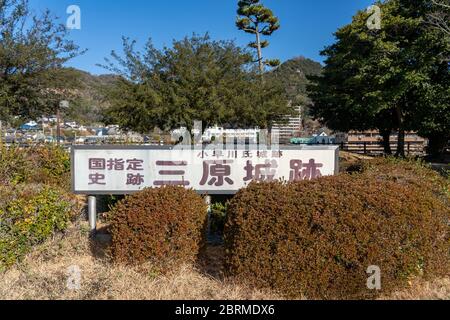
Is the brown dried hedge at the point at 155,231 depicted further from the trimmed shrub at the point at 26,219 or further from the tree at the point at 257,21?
the tree at the point at 257,21

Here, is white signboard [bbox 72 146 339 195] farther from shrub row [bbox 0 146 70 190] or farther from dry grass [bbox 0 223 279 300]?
shrub row [bbox 0 146 70 190]

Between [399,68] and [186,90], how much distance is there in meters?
9.90

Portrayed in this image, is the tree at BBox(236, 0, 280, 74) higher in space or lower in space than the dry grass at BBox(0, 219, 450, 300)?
higher

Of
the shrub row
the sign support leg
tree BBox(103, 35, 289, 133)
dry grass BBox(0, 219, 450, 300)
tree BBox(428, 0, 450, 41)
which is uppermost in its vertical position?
tree BBox(428, 0, 450, 41)

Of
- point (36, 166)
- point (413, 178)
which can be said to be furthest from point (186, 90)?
point (413, 178)

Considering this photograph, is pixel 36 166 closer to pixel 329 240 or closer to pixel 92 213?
pixel 92 213

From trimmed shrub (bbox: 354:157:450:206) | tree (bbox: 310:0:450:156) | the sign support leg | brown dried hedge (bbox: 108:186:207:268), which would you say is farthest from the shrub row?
tree (bbox: 310:0:450:156)

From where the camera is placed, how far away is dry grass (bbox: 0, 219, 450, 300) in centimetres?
332

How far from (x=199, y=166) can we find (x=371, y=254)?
2401 mm

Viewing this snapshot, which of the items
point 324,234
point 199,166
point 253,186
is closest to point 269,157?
point 199,166

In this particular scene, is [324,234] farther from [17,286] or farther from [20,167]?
[20,167]

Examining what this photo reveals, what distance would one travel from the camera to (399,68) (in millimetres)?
16266

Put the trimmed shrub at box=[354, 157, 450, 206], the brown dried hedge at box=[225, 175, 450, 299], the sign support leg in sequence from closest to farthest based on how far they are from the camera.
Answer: the brown dried hedge at box=[225, 175, 450, 299] < the trimmed shrub at box=[354, 157, 450, 206] < the sign support leg

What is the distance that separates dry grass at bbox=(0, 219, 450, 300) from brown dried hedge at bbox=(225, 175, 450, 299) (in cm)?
17
